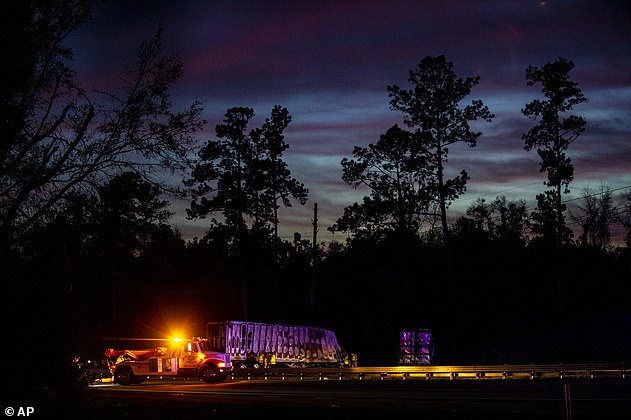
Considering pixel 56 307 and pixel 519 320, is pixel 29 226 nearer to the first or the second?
pixel 56 307

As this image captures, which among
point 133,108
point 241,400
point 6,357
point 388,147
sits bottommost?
point 241,400

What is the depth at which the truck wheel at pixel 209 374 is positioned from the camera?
3294 cm

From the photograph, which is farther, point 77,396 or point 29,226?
point 29,226

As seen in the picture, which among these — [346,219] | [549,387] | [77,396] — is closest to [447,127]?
[346,219]

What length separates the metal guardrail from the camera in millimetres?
32656

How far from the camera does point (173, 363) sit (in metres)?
32.6

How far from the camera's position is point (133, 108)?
686 inches

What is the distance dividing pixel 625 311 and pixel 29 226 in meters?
51.6

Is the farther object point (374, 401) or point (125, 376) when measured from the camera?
point (125, 376)
